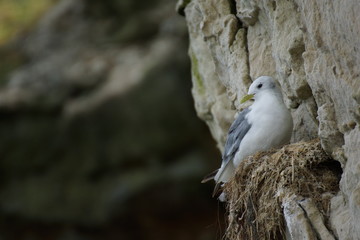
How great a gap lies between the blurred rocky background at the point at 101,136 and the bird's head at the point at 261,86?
8.26 meters

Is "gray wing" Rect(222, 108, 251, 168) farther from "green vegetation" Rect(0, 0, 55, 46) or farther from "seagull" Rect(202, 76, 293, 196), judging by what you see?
"green vegetation" Rect(0, 0, 55, 46)

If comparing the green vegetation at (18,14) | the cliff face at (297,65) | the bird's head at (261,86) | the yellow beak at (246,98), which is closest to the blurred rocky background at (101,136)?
the green vegetation at (18,14)

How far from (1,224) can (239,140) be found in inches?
407

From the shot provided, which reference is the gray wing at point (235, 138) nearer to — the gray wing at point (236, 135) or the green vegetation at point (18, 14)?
the gray wing at point (236, 135)

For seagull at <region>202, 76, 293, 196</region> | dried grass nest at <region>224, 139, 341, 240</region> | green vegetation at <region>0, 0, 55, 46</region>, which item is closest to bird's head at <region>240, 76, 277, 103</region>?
seagull at <region>202, 76, 293, 196</region>

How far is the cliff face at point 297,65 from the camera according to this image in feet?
18.4

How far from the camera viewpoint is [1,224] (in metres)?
16.8

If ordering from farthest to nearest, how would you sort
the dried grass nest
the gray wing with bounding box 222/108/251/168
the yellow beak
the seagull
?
the yellow beak → the gray wing with bounding box 222/108/251/168 → the seagull → the dried grass nest

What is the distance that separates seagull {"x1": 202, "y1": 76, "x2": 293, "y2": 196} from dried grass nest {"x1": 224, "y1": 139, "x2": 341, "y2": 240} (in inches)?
13.3

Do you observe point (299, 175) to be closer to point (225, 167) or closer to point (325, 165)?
point (325, 165)

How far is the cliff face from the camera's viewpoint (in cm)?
561

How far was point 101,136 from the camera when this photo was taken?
53.8 ft

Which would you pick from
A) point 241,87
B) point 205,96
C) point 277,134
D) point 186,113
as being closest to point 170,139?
point 186,113

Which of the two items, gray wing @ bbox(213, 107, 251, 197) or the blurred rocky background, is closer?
gray wing @ bbox(213, 107, 251, 197)
